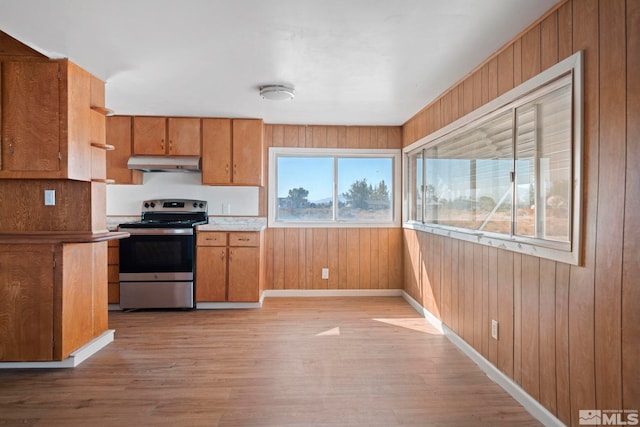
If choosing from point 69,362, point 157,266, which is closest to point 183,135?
point 157,266

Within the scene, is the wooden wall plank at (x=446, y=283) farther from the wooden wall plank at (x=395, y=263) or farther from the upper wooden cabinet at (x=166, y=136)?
the upper wooden cabinet at (x=166, y=136)

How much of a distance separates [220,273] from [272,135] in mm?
1868

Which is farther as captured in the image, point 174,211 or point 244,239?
point 174,211

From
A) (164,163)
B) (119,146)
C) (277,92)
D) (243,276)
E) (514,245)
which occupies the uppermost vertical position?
(277,92)

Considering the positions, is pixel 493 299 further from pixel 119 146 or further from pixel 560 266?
pixel 119 146

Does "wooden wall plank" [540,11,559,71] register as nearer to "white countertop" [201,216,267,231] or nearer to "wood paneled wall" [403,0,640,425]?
"wood paneled wall" [403,0,640,425]

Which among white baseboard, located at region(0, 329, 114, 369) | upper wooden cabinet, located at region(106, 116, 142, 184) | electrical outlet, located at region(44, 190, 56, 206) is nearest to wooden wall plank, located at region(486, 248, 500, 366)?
white baseboard, located at region(0, 329, 114, 369)

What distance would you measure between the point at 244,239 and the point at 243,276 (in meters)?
0.42

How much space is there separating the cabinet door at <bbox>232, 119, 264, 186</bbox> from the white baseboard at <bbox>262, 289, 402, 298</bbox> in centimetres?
151

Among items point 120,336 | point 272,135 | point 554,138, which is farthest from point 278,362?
point 272,135

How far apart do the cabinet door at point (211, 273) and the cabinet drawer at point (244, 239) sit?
131 millimetres

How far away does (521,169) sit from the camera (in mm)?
2303

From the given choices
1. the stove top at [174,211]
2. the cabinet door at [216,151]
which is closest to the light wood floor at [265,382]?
the stove top at [174,211]

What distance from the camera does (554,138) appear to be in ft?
6.55
